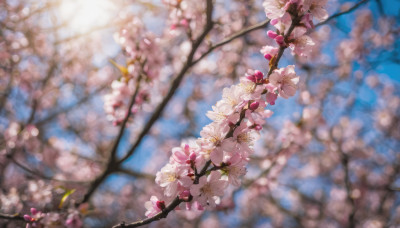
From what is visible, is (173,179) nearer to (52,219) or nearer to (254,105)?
(254,105)

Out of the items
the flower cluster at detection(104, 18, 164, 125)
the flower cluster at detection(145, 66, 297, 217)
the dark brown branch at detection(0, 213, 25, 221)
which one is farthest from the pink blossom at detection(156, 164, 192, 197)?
the flower cluster at detection(104, 18, 164, 125)

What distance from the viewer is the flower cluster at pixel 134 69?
2.72 m

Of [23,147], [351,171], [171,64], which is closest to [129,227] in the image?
[23,147]

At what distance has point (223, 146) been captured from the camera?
53.8 inches

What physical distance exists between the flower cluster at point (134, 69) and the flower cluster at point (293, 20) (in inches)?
61.9

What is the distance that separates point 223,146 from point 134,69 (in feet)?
5.62

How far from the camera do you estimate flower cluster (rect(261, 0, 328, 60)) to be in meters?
1.40

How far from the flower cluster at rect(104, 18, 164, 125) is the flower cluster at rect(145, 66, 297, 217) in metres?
1.53

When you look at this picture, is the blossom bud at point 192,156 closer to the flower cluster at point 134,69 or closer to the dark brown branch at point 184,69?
the dark brown branch at point 184,69

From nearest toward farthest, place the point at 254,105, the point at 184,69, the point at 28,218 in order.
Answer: the point at 254,105 < the point at 28,218 < the point at 184,69

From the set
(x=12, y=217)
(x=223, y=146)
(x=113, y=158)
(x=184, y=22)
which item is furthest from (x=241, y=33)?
(x=12, y=217)

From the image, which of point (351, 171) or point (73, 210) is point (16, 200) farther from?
point (351, 171)

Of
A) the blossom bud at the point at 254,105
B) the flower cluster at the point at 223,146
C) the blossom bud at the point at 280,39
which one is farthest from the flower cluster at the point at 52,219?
the blossom bud at the point at 280,39

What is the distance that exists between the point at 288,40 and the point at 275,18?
0.44 ft
